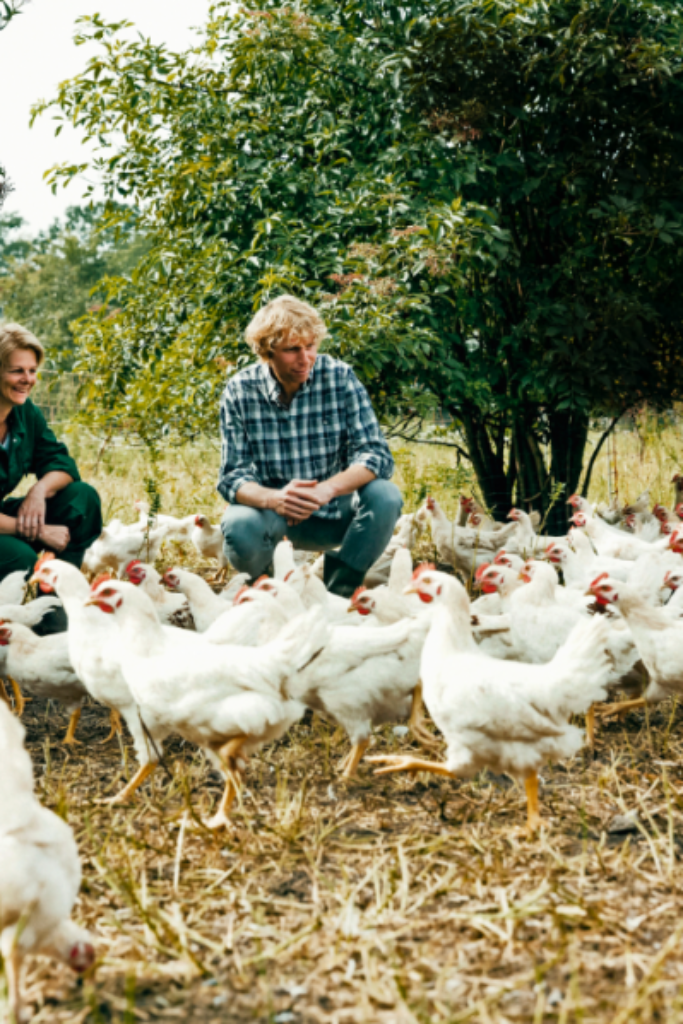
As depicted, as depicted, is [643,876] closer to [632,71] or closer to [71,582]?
→ [71,582]

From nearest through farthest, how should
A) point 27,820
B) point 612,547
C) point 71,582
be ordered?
point 27,820
point 71,582
point 612,547

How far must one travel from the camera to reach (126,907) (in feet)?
7.47

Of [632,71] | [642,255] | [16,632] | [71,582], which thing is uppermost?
[632,71]

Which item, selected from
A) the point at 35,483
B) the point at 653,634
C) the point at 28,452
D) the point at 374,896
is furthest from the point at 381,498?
the point at 374,896

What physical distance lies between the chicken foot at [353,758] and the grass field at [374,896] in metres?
0.05

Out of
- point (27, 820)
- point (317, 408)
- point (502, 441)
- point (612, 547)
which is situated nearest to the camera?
point (27, 820)

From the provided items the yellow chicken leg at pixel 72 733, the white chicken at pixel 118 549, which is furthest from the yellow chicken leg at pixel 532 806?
the white chicken at pixel 118 549

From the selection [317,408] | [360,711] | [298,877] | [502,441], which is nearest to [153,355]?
[317,408]

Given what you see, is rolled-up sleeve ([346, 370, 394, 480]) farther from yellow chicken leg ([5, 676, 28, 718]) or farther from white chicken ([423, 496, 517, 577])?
yellow chicken leg ([5, 676, 28, 718])

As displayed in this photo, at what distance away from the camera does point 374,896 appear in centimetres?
230

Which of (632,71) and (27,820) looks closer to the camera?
(27,820)

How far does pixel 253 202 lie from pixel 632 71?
8.73 ft

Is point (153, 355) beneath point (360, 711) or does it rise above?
above

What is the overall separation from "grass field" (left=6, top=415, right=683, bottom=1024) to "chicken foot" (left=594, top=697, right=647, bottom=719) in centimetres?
38
